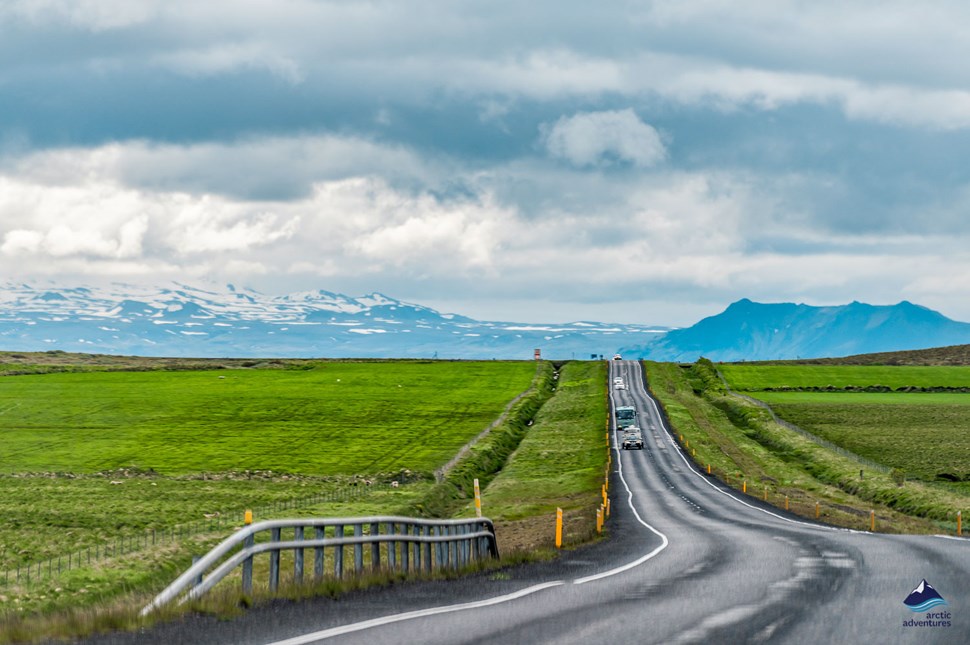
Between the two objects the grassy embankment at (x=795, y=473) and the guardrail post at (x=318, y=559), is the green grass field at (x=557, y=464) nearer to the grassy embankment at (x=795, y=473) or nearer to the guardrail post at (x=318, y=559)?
the grassy embankment at (x=795, y=473)

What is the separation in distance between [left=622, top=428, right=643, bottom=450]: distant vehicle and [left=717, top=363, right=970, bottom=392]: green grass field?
59.0 meters

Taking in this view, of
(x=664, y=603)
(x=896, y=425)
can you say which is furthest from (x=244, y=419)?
(x=664, y=603)

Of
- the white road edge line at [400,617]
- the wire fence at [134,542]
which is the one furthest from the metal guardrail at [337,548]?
the wire fence at [134,542]

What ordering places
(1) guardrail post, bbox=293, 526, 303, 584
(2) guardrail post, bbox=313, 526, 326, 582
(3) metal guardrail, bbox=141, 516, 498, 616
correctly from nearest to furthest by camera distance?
(3) metal guardrail, bbox=141, 516, 498, 616 → (1) guardrail post, bbox=293, 526, 303, 584 → (2) guardrail post, bbox=313, 526, 326, 582

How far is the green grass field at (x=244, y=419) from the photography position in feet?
245

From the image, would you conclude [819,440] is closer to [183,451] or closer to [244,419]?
[244,419]

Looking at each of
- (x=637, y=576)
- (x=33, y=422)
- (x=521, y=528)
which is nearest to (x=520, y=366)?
(x=33, y=422)

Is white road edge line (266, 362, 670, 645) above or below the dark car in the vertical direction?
above

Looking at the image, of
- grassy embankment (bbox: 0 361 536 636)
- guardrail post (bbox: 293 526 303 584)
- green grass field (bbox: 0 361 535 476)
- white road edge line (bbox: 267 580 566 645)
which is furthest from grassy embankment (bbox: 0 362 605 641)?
white road edge line (bbox: 267 580 566 645)

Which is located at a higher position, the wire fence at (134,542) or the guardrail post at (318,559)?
the guardrail post at (318,559)

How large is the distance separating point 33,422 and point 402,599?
90263 mm

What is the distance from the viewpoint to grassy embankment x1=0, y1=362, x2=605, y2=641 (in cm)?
3120

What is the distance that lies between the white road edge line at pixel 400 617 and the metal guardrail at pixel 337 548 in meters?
2.17

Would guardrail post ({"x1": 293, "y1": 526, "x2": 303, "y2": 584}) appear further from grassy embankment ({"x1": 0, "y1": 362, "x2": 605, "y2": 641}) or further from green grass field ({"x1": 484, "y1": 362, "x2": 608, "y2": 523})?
green grass field ({"x1": 484, "y1": 362, "x2": 608, "y2": 523})
